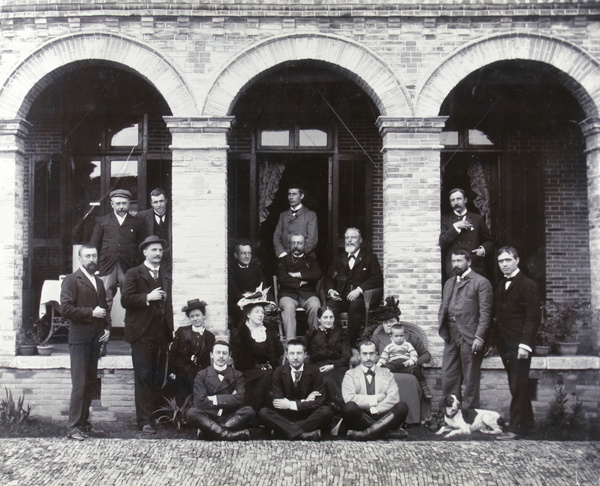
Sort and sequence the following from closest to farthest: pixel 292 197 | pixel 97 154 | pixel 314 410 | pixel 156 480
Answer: pixel 156 480, pixel 314 410, pixel 292 197, pixel 97 154

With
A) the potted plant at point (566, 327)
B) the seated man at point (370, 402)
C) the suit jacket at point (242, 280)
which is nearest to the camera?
the seated man at point (370, 402)

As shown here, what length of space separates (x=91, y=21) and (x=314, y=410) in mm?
5709

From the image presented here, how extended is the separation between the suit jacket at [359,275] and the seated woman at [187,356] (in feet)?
6.26

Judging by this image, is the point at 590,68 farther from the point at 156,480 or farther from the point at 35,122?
the point at 35,122

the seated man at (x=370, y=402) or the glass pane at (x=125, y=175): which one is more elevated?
the glass pane at (x=125, y=175)

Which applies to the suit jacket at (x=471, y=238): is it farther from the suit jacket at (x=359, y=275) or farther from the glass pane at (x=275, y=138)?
the glass pane at (x=275, y=138)

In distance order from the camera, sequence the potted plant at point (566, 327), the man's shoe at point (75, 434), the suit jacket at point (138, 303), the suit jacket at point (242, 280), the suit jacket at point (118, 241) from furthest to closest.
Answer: the suit jacket at point (242, 280) → the suit jacket at point (118, 241) → the potted plant at point (566, 327) → the suit jacket at point (138, 303) → the man's shoe at point (75, 434)

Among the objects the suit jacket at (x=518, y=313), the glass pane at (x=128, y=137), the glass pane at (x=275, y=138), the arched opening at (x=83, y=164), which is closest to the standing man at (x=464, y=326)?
the suit jacket at (x=518, y=313)

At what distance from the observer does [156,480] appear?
5.84 metres

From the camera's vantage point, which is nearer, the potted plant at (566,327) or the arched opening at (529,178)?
the potted plant at (566,327)

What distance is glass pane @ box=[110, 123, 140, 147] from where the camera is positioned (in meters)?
10.1

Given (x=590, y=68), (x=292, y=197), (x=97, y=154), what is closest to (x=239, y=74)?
(x=292, y=197)

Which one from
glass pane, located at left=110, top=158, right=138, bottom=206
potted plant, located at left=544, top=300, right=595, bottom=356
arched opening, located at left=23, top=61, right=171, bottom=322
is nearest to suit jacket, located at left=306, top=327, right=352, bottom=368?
potted plant, located at left=544, top=300, right=595, bottom=356

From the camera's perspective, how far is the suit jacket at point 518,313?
7359mm
